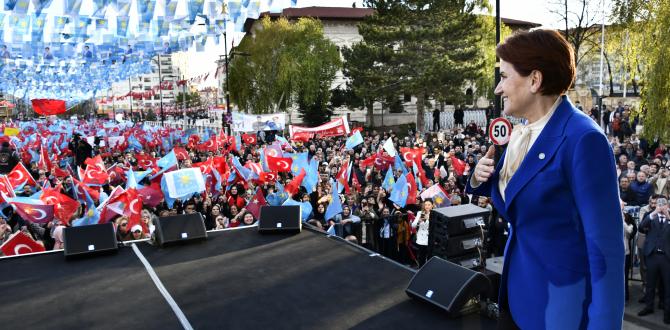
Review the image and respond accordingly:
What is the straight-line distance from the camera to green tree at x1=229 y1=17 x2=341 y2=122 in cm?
4578

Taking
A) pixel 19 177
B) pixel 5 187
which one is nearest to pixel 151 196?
pixel 5 187

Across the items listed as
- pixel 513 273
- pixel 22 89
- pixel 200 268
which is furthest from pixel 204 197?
pixel 22 89

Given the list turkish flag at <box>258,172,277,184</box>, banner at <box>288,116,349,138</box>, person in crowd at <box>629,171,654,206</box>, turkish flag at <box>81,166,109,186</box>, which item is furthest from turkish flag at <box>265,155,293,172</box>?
banner at <box>288,116,349,138</box>

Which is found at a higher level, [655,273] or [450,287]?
[450,287]

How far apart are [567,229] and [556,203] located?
3.6 inches

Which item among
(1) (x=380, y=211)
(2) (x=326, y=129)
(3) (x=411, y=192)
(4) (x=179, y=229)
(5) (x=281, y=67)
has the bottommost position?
(1) (x=380, y=211)

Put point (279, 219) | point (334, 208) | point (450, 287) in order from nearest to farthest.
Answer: point (450, 287), point (279, 219), point (334, 208)

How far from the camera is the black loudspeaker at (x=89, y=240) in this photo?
20.9ft

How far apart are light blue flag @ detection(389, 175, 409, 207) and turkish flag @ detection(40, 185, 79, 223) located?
645 centimetres

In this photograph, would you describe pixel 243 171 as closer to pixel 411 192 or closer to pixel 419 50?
pixel 411 192

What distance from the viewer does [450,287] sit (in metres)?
4.30

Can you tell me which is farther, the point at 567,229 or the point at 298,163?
the point at 298,163

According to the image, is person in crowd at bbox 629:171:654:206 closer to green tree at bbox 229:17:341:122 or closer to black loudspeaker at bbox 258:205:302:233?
black loudspeaker at bbox 258:205:302:233

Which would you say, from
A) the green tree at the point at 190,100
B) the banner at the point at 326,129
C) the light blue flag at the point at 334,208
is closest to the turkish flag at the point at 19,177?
the light blue flag at the point at 334,208
